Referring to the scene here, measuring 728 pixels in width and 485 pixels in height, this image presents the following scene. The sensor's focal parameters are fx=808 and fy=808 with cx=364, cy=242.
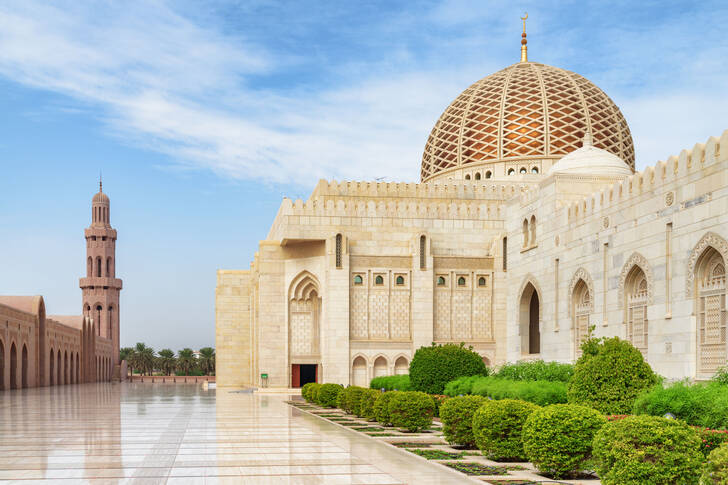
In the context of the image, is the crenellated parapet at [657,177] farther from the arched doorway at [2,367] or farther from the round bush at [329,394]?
the arched doorway at [2,367]

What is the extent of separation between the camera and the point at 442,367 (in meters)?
18.9

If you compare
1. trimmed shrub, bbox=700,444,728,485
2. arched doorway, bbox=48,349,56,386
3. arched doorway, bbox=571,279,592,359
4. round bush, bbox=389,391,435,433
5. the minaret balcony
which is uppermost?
the minaret balcony

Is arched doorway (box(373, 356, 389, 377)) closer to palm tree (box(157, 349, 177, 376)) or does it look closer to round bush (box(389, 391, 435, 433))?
round bush (box(389, 391, 435, 433))

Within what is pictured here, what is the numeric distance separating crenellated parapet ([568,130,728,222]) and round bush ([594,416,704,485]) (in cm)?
863

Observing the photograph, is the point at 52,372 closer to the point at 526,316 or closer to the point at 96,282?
the point at 96,282

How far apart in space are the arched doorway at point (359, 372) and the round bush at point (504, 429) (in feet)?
59.8

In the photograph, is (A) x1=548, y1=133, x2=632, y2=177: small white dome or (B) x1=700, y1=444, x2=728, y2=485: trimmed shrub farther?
(A) x1=548, y1=133, x2=632, y2=177: small white dome

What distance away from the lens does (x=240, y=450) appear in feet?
34.0

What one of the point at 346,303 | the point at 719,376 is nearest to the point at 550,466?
the point at 719,376

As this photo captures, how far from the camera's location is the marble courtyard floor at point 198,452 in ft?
26.8

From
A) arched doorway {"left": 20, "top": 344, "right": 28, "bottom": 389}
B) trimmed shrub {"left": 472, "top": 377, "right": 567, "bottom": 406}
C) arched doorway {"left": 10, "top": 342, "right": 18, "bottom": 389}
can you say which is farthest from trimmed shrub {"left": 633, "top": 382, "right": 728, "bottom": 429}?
arched doorway {"left": 20, "top": 344, "right": 28, "bottom": 389}

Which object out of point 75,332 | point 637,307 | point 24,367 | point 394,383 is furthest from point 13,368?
point 637,307

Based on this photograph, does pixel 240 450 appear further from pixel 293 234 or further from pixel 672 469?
pixel 293 234

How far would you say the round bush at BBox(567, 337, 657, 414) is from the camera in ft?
36.6
